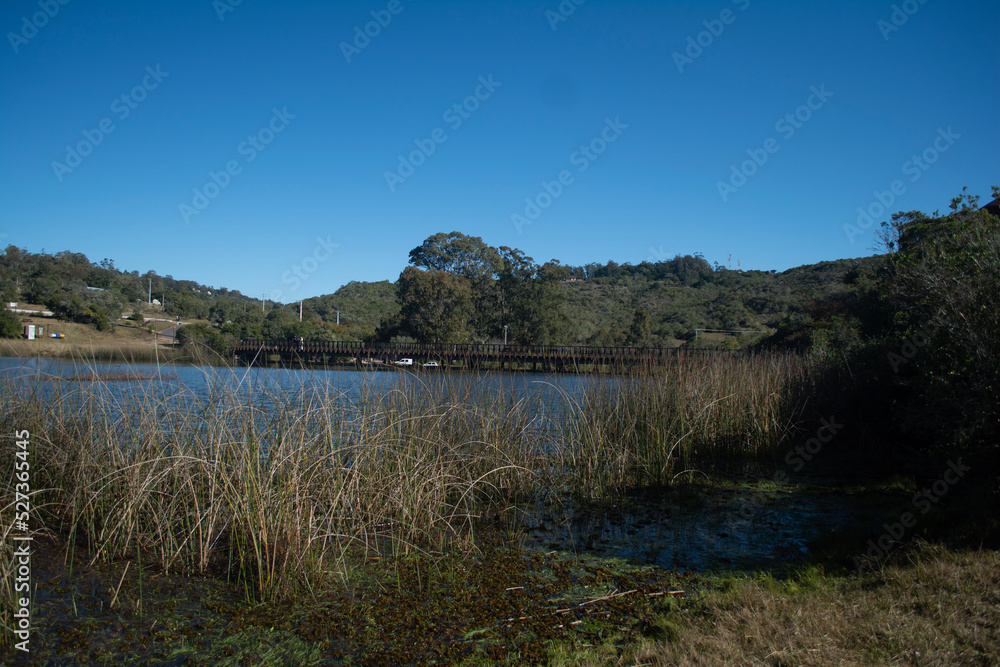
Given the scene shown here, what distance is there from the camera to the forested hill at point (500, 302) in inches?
1374

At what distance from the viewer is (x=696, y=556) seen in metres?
4.25

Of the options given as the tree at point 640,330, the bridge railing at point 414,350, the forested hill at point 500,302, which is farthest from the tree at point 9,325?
the tree at point 640,330

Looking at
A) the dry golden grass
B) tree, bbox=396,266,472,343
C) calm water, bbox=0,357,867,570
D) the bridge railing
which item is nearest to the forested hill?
tree, bbox=396,266,472,343

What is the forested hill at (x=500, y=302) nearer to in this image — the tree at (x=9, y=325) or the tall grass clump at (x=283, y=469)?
the tree at (x=9, y=325)

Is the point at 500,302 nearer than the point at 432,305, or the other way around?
the point at 432,305

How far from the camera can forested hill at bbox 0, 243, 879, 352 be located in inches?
1374

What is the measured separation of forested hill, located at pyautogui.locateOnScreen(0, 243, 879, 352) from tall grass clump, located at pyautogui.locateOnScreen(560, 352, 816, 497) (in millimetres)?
18107

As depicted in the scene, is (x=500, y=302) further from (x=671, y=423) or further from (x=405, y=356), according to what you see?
(x=671, y=423)

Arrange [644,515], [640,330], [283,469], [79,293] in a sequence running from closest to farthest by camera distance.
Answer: [283,469], [644,515], [79,293], [640,330]

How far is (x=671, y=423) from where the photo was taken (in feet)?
22.9

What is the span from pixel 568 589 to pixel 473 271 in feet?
166

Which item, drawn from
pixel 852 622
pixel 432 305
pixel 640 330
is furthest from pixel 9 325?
pixel 640 330

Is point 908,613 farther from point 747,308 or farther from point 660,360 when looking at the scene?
point 747,308

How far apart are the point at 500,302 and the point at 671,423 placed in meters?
43.4
